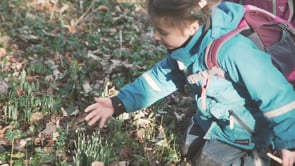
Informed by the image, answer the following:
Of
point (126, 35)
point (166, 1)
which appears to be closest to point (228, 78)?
point (166, 1)

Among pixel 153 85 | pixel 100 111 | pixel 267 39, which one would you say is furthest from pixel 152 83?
pixel 267 39

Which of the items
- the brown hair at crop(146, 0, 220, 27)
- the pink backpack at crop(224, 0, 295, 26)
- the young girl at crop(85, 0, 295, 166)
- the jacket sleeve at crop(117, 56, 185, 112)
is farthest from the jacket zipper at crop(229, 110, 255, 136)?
the pink backpack at crop(224, 0, 295, 26)

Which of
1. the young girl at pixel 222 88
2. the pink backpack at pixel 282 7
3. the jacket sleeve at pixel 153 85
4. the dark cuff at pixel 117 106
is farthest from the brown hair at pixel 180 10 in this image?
the pink backpack at pixel 282 7

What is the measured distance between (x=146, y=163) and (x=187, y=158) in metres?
0.32

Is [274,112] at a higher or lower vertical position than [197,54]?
lower

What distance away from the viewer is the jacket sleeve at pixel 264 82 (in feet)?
7.55

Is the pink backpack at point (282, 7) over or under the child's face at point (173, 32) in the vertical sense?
over

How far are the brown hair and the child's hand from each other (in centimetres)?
67

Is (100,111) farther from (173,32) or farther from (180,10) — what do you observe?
(180,10)

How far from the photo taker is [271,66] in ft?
7.65

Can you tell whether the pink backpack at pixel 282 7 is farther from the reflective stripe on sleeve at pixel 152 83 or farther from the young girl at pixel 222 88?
the reflective stripe on sleeve at pixel 152 83

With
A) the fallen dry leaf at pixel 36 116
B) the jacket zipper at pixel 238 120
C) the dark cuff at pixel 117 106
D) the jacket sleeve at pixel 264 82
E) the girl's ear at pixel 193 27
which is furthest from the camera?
the fallen dry leaf at pixel 36 116

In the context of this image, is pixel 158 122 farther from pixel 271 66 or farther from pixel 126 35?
pixel 126 35

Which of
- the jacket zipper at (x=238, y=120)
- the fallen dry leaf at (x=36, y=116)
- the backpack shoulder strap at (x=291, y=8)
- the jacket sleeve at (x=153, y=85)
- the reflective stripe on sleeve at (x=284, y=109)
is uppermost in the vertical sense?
the backpack shoulder strap at (x=291, y=8)
